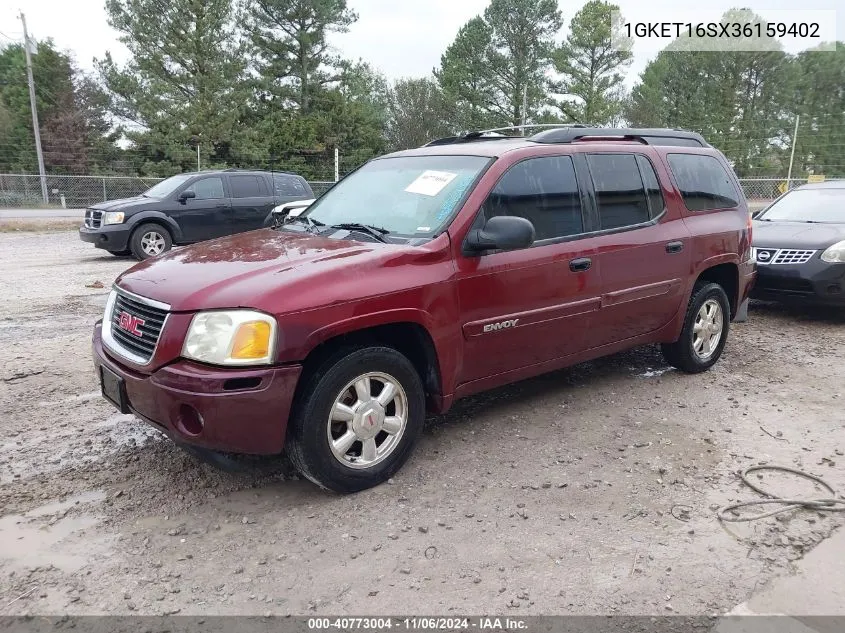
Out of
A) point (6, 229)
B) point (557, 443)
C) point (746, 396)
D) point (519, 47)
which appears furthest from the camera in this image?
point (519, 47)

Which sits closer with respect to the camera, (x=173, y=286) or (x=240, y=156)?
(x=173, y=286)

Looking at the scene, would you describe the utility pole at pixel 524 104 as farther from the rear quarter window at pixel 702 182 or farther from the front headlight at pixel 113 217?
the rear quarter window at pixel 702 182

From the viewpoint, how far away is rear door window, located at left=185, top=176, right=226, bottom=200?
1234 cm

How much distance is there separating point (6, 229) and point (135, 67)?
2428 centimetres

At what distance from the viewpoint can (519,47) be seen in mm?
47375

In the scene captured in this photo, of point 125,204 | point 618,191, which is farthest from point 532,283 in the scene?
point 125,204

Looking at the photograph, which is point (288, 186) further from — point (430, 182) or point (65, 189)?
point (65, 189)

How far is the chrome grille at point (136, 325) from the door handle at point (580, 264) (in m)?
2.43

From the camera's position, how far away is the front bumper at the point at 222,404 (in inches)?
118

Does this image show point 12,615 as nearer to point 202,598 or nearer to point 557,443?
point 202,598

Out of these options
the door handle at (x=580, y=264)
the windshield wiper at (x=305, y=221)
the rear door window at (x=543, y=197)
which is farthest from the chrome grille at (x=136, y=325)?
the door handle at (x=580, y=264)

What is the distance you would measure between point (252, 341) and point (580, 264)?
221 cm

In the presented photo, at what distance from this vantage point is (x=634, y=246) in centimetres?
463

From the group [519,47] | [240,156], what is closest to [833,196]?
[240,156]
